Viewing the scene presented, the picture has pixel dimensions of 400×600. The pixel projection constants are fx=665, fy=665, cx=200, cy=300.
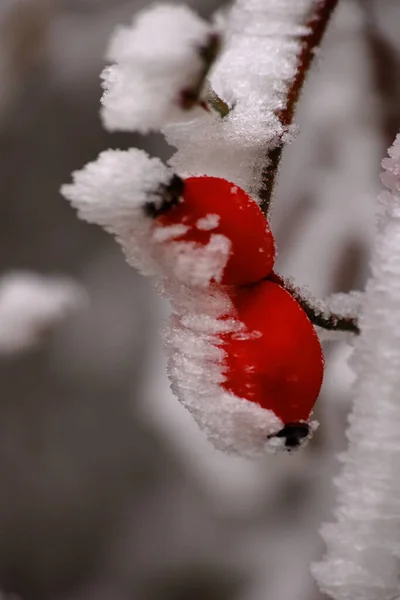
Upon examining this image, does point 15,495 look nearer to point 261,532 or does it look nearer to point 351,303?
point 261,532

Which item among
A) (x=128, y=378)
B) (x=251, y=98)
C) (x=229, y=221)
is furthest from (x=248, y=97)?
(x=128, y=378)

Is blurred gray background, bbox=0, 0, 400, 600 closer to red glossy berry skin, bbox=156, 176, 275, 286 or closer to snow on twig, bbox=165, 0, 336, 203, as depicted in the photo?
snow on twig, bbox=165, 0, 336, 203

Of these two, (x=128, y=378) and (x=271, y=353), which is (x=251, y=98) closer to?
(x=271, y=353)

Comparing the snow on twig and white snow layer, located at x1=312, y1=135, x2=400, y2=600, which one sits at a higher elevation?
the snow on twig

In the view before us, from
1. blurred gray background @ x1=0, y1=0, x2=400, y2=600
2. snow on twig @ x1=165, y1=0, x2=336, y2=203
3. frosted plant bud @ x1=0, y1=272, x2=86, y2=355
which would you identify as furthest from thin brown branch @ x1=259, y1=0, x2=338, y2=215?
frosted plant bud @ x1=0, y1=272, x2=86, y2=355

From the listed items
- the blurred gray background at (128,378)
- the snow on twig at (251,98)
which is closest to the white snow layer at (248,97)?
the snow on twig at (251,98)

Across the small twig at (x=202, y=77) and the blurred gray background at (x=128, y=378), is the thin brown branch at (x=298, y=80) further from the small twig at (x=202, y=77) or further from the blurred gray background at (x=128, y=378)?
the blurred gray background at (x=128, y=378)

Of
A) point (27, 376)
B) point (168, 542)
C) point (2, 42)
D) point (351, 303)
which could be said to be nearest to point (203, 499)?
point (168, 542)

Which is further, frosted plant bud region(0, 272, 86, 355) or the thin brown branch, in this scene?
frosted plant bud region(0, 272, 86, 355)
